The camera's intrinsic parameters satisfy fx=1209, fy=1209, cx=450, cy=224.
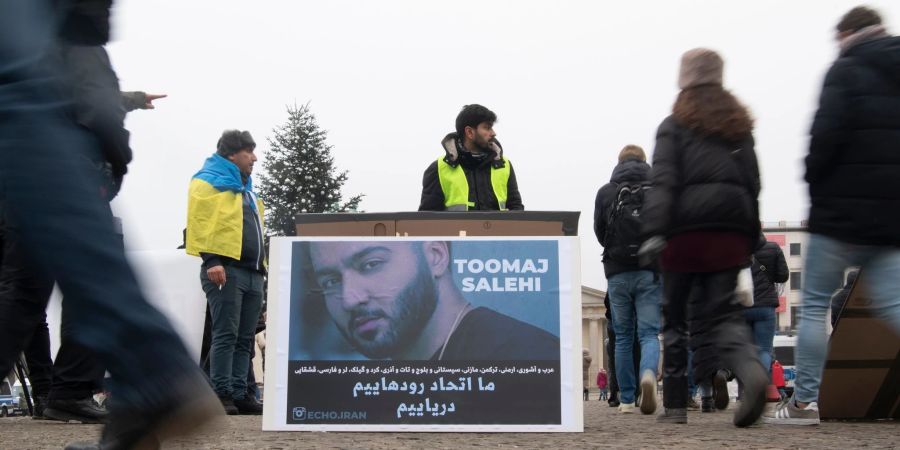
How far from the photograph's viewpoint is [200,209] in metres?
9.09

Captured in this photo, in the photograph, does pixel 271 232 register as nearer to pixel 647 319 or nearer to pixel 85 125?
pixel 647 319

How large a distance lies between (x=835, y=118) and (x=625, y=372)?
457cm

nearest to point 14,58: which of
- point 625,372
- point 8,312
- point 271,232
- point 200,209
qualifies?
point 8,312

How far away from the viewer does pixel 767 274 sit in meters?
11.5

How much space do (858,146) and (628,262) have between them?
357cm

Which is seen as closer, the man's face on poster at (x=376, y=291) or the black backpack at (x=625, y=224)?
the man's face on poster at (x=376, y=291)

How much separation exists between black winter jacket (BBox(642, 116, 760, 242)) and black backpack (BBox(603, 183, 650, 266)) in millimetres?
2986

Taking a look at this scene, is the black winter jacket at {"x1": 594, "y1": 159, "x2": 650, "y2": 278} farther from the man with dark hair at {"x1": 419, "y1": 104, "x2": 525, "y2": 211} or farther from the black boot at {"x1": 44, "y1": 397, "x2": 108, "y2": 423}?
the black boot at {"x1": 44, "y1": 397, "x2": 108, "y2": 423}

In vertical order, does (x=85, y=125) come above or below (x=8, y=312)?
above

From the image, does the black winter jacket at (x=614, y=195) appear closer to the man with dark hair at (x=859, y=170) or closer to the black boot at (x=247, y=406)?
the black boot at (x=247, y=406)

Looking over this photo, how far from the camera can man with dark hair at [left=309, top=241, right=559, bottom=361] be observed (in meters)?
6.51

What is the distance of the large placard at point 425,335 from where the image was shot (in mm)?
6449

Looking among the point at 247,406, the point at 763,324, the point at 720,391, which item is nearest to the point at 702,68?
the point at 720,391

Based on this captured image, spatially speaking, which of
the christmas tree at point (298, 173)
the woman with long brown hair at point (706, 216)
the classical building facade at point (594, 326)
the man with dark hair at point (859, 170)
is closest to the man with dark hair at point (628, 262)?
the woman with long brown hair at point (706, 216)
